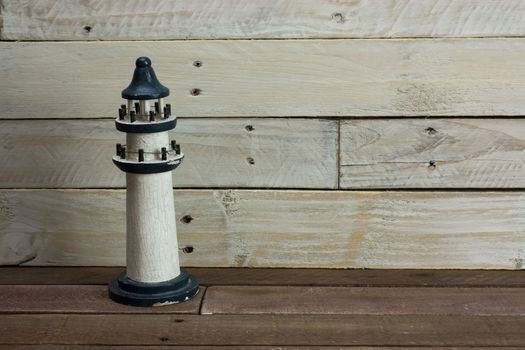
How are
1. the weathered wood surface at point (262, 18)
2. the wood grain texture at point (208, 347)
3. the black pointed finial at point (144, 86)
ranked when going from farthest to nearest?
the weathered wood surface at point (262, 18) < the black pointed finial at point (144, 86) < the wood grain texture at point (208, 347)

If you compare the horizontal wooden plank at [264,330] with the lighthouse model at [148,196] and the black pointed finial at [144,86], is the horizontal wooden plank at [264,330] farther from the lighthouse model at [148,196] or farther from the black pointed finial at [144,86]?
the black pointed finial at [144,86]

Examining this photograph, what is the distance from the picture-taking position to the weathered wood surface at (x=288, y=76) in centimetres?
161

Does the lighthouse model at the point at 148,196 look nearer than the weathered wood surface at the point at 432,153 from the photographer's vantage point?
Yes

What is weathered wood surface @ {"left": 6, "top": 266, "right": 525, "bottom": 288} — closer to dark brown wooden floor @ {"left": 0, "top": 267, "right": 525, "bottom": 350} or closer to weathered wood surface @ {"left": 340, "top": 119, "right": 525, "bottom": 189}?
dark brown wooden floor @ {"left": 0, "top": 267, "right": 525, "bottom": 350}

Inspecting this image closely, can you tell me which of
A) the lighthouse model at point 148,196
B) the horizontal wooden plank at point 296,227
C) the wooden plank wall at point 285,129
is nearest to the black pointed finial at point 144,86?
the lighthouse model at point 148,196

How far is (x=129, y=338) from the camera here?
138 centimetres

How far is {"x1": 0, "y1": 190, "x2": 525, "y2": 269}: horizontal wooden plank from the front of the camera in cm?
167

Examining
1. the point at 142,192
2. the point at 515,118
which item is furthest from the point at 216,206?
the point at 515,118

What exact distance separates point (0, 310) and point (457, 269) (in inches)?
30.6

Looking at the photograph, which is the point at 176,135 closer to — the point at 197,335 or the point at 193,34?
the point at 193,34

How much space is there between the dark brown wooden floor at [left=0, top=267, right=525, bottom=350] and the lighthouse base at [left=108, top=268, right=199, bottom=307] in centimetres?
1

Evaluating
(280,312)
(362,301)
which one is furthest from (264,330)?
(362,301)

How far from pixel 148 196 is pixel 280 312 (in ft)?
0.88

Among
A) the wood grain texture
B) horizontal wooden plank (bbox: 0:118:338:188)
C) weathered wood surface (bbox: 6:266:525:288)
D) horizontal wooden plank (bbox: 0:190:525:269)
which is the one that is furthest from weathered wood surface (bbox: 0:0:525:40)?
the wood grain texture
